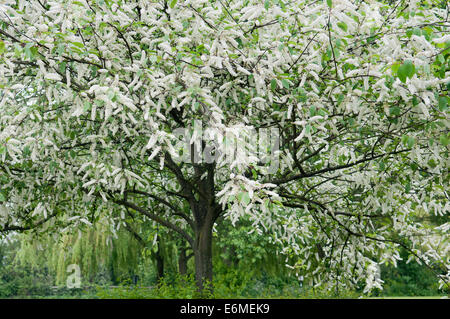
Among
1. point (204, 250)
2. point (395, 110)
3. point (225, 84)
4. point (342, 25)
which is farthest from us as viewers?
point (204, 250)

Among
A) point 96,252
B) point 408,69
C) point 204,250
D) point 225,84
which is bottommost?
point 204,250

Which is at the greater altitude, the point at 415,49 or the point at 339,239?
the point at 415,49

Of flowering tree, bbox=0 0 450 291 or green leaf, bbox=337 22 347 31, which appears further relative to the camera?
flowering tree, bbox=0 0 450 291

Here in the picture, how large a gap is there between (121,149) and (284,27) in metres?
2.26

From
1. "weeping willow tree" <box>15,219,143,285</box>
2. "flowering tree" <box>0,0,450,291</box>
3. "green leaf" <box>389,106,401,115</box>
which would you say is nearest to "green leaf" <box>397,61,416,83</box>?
"flowering tree" <box>0,0,450,291</box>

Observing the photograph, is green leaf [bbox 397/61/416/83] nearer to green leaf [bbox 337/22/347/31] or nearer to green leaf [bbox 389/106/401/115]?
green leaf [bbox 337/22/347/31]

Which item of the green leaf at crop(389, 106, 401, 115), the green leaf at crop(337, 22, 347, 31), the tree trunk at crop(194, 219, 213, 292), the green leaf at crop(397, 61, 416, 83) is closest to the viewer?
the green leaf at crop(397, 61, 416, 83)

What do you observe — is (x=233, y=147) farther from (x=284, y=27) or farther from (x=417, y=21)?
(x=417, y=21)

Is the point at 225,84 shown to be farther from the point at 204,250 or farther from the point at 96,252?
the point at 96,252

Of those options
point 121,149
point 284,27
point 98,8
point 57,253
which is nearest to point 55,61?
point 98,8

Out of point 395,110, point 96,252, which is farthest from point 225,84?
point 96,252

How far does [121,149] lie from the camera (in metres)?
5.12

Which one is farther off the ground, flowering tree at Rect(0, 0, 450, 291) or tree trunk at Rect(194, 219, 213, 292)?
flowering tree at Rect(0, 0, 450, 291)

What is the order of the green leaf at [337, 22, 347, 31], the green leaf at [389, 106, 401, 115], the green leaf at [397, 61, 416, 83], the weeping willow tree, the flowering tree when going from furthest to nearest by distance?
the weeping willow tree → the green leaf at [389, 106, 401, 115] → the flowering tree → the green leaf at [337, 22, 347, 31] → the green leaf at [397, 61, 416, 83]
